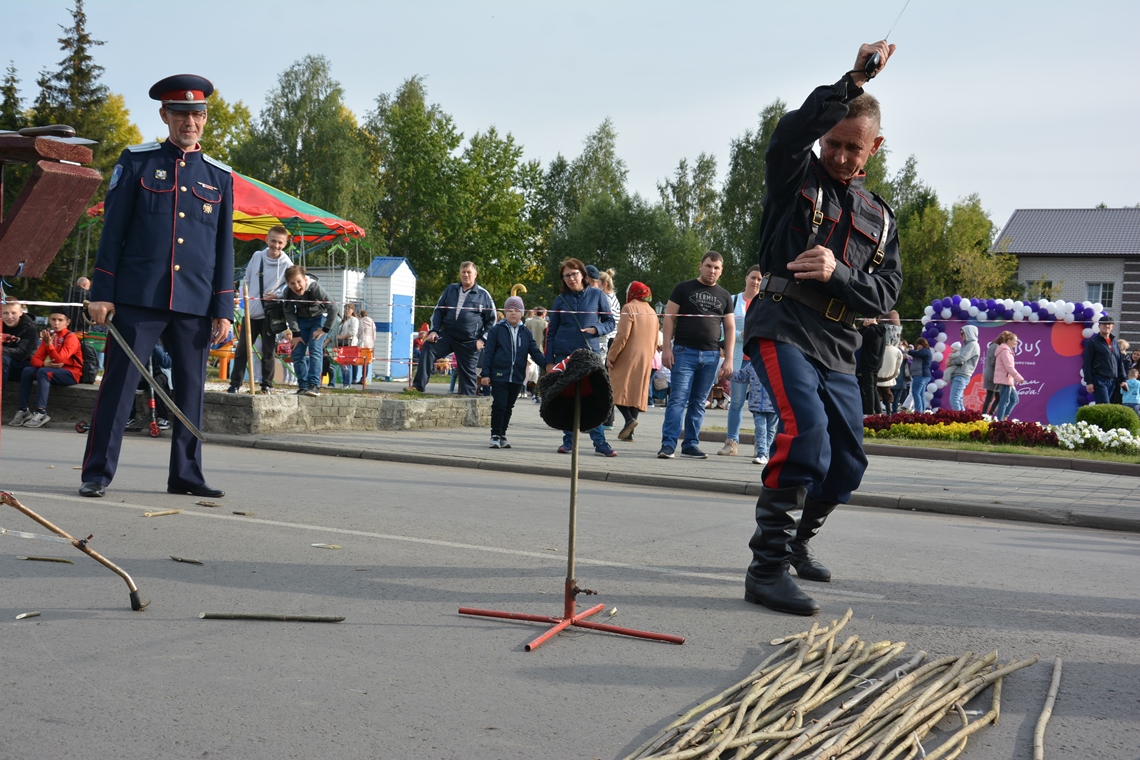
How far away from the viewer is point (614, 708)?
3371 millimetres

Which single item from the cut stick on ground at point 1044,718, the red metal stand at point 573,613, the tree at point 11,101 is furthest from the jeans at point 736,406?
the tree at point 11,101

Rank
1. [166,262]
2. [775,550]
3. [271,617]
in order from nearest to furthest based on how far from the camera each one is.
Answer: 1. [271,617]
2. [775,550]
3. [166,262]

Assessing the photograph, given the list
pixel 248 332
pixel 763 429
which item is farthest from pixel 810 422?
pixel 248 332

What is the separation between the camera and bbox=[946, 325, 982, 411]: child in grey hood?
65.9 ft

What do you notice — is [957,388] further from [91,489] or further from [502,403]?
[91,489]

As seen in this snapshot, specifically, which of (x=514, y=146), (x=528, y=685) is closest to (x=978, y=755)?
(x=528, y=685)

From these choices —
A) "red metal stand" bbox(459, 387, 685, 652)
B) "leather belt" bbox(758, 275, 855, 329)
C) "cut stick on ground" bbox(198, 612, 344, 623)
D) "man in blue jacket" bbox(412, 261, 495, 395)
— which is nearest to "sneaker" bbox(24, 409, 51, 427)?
"man in blue jacket" bbox(412, 261, 495, 395)

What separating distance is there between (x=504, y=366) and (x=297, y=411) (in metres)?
2.59

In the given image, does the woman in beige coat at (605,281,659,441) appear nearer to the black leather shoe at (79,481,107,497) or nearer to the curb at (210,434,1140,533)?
the curb at (210,434,1140,533)

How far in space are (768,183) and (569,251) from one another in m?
63.0

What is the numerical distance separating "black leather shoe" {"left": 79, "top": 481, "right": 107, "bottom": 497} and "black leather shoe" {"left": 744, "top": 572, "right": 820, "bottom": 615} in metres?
4.40

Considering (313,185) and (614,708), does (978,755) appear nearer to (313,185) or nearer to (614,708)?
(614,708)

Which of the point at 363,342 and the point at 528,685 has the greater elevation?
the point at 363,342

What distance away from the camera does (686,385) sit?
39.1 ft
